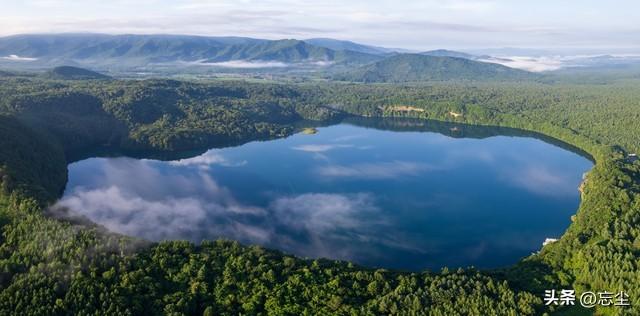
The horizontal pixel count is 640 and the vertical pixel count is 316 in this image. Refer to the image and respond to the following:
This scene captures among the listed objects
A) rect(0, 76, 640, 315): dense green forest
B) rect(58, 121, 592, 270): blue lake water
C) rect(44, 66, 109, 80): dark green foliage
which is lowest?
rect(58, 121, 592, 270): blue lake water

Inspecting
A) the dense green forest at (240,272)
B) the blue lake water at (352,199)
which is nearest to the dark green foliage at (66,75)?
the blue lake water at (352,199)

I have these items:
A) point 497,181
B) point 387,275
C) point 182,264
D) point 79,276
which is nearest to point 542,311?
point 387,275

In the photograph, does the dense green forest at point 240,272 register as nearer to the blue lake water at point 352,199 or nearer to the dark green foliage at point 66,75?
the blue lake water at point 352,199

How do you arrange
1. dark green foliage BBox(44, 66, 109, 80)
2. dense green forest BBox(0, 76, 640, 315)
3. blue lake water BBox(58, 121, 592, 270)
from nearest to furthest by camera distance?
dense green forest BBox(0, 76, 640, 315) → blue lake water BBox(58, 121, 592, 270) → dark green foliage BBox(44, 66, 109, 80)

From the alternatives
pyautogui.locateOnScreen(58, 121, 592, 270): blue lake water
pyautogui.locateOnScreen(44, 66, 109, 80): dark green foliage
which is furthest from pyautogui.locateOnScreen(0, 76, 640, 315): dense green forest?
pyautogui.locateOnScreen(44, 66, 109, 80): dark green foliage

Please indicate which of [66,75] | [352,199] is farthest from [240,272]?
[66,75]

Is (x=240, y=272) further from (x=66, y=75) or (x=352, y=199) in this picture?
(x=66, y=75)

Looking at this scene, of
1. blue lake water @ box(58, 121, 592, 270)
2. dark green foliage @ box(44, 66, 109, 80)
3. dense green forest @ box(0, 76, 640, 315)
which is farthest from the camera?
dark green foliage @ box(44, 66, 109, 80)

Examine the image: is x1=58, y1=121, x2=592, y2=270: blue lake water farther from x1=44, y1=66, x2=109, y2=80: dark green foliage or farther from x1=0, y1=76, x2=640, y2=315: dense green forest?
x1=44, y1=66, x2=109, y2=80: dark green foliage

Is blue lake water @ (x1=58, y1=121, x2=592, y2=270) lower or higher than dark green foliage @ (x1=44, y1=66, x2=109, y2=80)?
lower

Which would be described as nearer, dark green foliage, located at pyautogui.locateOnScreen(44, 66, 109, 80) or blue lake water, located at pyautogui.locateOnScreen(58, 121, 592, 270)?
blue lake water, located at pyautogui.locateOnScreen(58, 121, 592, 270)
